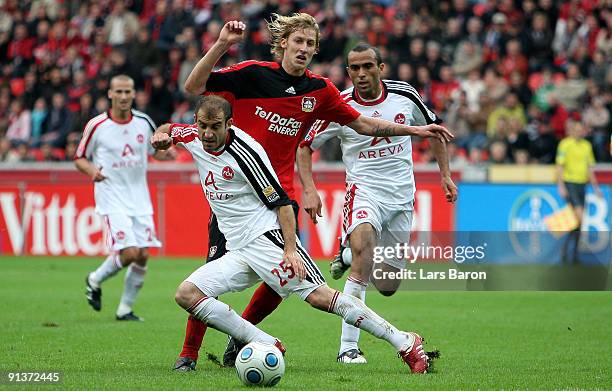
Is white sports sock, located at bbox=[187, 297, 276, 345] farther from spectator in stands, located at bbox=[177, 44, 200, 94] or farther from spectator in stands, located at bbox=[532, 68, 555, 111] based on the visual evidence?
spectator in stands, located at bbox=[177, 44, 200, 94]

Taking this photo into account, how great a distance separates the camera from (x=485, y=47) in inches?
908

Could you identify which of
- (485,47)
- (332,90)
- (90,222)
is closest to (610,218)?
(485,47)

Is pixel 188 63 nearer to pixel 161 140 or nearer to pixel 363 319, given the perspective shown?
pixel 161 140

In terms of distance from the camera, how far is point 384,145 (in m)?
10.3

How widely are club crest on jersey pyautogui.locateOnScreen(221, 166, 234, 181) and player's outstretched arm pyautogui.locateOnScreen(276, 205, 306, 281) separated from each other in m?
0.43

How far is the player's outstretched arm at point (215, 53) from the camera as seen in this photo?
7.90 m

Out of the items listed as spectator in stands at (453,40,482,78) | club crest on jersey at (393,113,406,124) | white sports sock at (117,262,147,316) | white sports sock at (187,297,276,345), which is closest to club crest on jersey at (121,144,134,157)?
white sports sock at (117,262,147,316)

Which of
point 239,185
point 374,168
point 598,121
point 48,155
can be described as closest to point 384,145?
point 374,168

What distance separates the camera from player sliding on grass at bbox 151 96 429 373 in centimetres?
789

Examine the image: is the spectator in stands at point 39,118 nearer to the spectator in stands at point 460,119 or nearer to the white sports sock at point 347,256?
the spectator in stands at point 460,119

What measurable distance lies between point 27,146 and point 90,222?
410cm

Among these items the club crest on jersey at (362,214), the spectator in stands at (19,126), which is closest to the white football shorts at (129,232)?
the club crest on jersey at (362,214)

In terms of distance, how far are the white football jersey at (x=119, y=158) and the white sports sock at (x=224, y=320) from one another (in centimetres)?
518

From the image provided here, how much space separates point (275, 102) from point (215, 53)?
2.91ft
